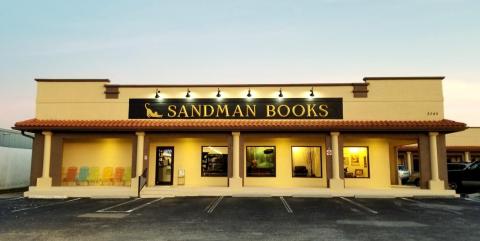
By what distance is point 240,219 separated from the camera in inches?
449

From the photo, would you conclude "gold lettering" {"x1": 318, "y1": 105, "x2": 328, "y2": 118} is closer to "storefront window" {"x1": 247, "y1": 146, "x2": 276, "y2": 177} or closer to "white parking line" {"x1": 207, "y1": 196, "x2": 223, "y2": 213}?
"storefront window" {"x1": 247, "y1": 146, "x2": 276, "y2": 177}

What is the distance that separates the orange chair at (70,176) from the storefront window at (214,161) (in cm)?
738

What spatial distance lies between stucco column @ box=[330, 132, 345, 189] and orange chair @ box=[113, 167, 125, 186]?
38.1ft

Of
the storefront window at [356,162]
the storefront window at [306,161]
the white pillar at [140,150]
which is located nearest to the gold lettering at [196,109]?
the white pillar at [140,150]

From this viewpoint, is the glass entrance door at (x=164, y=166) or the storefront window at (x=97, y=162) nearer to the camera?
the storefront window at (x=97, y=162)

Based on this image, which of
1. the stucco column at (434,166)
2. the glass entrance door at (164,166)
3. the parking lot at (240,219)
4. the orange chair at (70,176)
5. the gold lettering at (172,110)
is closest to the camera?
the parking lot at (240,219)

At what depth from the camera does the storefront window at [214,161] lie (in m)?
21.2

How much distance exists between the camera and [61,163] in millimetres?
19609

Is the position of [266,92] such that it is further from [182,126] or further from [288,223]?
[288,223]

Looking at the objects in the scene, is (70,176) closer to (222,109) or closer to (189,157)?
(189,157)

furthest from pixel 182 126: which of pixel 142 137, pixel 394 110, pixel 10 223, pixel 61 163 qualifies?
pixel 394 110

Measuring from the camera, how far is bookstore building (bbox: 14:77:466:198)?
18984mm

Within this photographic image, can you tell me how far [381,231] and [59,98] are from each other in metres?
18.3

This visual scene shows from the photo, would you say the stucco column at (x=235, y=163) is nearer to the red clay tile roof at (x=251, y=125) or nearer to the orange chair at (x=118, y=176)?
the red clay tile roof at (x=251, y=125)
